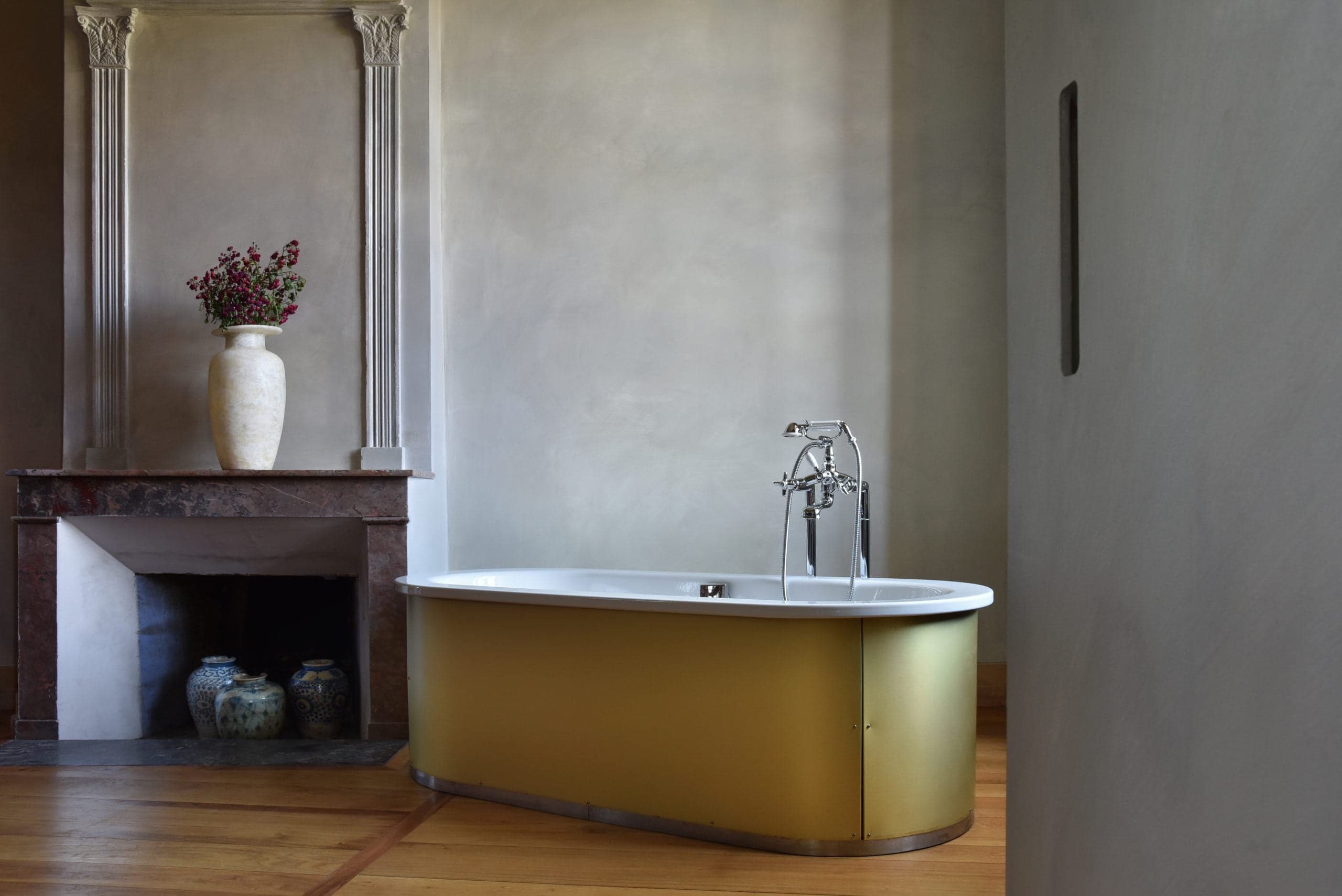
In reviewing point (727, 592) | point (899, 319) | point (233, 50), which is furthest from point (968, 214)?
point (233, 50)

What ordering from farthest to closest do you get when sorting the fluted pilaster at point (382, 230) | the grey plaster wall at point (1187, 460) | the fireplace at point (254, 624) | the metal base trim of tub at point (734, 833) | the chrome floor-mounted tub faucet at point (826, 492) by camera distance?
the fireplace at point (254, 624) < the fluted pilaster at point (382, 230) < the chrome floor-mounted tub faucet at point (826, 492) < the metal base trim of tub at point (734, 833) < the grey plaster wall at point (1187, 460)

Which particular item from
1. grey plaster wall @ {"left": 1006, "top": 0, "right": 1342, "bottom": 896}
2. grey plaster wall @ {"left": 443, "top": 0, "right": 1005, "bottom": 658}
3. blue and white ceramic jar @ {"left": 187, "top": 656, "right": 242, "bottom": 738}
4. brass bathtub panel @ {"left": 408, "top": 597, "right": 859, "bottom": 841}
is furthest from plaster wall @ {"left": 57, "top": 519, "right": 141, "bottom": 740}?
grey plaster wall @ {"left": 1006, "top": 0, "right": 1342, "bottom": 896}

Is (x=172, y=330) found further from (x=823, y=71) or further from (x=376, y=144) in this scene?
(x=823, y=71)

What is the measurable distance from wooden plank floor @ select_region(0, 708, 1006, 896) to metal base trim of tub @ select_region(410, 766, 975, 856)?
22 millimetres

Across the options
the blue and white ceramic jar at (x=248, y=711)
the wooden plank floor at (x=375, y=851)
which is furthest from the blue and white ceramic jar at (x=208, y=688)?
the wooden plank floor at (x=375, y=851)

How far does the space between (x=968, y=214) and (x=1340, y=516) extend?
3.50 metres

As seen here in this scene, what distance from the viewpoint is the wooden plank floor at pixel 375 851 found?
2.15 metres

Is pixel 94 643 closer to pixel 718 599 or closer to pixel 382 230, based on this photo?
pixel 382 230

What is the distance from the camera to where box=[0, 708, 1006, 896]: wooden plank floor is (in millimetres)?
2146

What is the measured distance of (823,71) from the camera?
12.6ft

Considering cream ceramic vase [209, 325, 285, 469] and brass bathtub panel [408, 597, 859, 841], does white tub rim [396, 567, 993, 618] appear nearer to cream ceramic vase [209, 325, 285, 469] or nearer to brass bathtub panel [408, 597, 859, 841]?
brass bathtub panel [408, 597, 859, 841]

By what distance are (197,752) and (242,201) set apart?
6.59ft

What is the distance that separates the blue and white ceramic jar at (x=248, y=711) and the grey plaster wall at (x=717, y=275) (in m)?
0.86

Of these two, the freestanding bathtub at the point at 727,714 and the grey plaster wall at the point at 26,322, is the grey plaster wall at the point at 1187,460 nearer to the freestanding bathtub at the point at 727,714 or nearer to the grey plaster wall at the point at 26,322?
the freestanding bathtub at the point at 727,714
